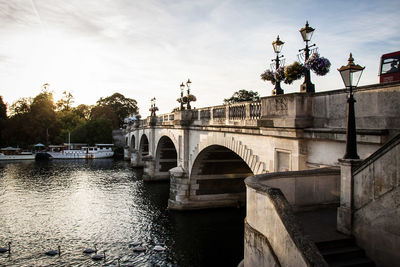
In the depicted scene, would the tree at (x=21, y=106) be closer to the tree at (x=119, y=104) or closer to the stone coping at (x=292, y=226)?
the tree at (x=119, y=104)

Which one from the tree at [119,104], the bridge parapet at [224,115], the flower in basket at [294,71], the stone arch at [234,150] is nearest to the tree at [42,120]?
the tree at [119,104]

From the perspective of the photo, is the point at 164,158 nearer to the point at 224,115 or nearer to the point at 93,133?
the point at 224,115

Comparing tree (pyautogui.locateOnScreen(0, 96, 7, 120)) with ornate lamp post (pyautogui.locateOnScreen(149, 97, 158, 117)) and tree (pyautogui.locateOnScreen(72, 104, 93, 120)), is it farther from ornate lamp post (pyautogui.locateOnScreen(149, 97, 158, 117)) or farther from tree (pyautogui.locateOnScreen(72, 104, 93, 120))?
ornate lamp post (pyautogui.locateOnScreen(149, 97, 158, 117))

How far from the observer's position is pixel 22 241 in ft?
57.3

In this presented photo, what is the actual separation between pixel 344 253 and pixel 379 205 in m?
1.15

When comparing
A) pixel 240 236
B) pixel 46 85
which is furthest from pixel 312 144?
pixel 46 85

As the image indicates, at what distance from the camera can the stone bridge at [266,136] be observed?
23.9 feet

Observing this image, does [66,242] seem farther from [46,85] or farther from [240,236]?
[46,85]

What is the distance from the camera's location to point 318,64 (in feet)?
28.7

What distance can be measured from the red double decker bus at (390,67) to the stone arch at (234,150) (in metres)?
5.06

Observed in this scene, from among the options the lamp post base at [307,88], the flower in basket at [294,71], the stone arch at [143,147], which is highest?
the flower in basket at [294,71]

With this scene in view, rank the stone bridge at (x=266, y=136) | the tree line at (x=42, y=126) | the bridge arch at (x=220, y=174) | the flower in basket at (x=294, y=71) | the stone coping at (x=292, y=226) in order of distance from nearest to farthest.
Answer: the stone coping at (x=292, y=226) < the stone bridge at (x=266, y=136) < the flower in basket at (x=294, y=71) < the bridge arch at (x=220, y=174) < the tree line at (x=42, y=126)

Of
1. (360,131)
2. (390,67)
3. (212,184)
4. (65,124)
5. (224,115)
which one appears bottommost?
(212,184)

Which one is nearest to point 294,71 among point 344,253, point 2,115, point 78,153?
point 344,253
